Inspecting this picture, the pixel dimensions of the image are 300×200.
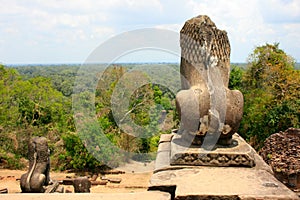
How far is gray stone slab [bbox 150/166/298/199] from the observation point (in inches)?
84.1

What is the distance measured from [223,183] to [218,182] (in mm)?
42

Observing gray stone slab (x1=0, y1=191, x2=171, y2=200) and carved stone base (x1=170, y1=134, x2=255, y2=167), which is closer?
gray stone slab (x1=0, y1=191, x2=171, y2=200)

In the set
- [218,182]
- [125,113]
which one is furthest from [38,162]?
[125,113]

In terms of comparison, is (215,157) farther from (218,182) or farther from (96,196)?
(96,196)

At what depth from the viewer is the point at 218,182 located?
7.81ft

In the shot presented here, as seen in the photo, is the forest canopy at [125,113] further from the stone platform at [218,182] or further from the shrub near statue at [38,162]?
the stone platform at [218,182]

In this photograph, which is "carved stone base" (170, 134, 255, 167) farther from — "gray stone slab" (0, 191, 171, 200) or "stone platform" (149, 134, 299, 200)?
"gray stone slab" (0, 191, 171, 200)

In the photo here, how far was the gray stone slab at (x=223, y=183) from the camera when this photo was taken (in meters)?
2.14

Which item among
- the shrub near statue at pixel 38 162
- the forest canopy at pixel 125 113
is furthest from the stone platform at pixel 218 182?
the forest canopy at pixel 125 113

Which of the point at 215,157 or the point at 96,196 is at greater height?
the point at 215,157

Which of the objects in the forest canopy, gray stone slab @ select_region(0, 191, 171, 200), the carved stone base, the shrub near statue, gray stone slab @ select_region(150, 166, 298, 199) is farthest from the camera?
the forest canopy

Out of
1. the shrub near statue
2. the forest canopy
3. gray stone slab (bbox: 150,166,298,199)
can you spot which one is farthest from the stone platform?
the forest canopy

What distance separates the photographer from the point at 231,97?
9.79 ft

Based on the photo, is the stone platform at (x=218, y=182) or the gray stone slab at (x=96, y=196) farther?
the gray stone slab at (x=96, y=196)
